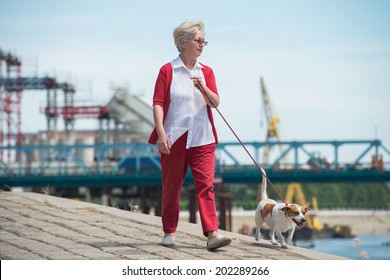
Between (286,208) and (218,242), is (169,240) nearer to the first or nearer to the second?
(218,242)

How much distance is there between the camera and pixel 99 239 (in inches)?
→ 244

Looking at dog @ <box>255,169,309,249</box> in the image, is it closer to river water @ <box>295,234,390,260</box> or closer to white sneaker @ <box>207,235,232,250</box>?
white sneaker @ <box>207,235,232,250</box>

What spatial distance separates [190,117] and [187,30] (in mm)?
485

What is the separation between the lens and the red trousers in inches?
225

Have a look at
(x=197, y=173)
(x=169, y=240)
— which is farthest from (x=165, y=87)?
(x=169, y=240)

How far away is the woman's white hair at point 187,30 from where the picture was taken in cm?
564

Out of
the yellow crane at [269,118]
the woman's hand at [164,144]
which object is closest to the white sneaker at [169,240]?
the woman's hand at [164,144]

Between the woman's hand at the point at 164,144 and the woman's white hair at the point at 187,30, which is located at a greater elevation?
the woman's white hair at the point at 187,30

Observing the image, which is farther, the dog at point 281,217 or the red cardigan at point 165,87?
the dog at point 281,217

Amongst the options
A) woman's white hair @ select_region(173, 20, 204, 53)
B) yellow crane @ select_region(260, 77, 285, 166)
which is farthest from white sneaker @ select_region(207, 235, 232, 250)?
yellow crane @ select_region(260, 77, 285, 166)

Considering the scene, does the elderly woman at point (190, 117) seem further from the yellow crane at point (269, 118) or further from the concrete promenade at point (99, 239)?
the yellow crane at point (269, 118)

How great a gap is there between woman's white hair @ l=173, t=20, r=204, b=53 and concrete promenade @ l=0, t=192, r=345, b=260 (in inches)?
47.4

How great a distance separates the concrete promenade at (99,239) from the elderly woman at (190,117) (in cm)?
31
